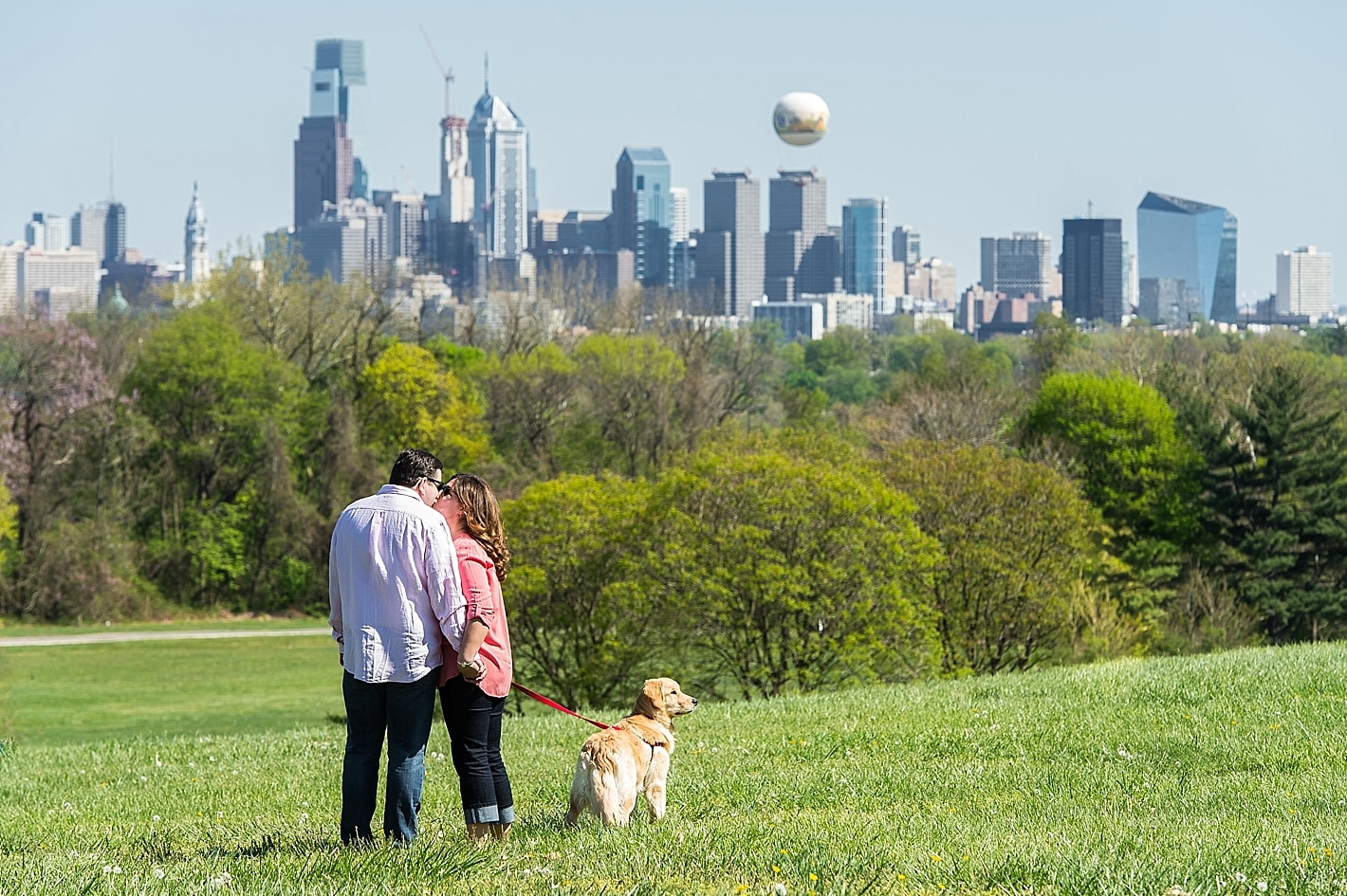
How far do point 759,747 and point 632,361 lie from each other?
189 ft

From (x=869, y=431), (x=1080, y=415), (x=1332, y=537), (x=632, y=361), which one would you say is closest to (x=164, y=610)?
(x=632, y=361)

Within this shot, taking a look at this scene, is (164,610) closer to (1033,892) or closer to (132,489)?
(132,489)

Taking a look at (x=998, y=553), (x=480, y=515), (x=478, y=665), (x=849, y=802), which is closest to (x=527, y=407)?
(x=998, y=553)

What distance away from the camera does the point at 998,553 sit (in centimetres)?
3278

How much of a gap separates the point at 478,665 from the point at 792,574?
70.7ft

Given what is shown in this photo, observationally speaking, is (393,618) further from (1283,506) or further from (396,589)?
(1283,506)

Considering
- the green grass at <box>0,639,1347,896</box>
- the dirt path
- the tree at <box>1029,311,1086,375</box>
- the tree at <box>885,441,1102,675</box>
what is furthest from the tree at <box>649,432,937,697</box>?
the tree at <box>1029,311,1086,375</box>

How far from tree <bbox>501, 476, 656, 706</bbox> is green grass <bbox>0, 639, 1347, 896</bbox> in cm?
1341

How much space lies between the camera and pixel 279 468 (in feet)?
202

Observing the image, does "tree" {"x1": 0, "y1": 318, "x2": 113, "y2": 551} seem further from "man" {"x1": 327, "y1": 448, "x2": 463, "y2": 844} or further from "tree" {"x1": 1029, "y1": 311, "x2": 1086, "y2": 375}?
"man" {"x1": 327, "y1": 448, "x2": 463, "y2": 844}

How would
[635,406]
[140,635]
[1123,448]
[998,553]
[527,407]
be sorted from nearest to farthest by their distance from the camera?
[998,553] < [140,635] < [1123,448] < [635,406] < [527,407]

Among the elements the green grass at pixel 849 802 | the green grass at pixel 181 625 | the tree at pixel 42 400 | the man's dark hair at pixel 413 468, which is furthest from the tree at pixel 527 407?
the man's dark hair at pixel 413 468

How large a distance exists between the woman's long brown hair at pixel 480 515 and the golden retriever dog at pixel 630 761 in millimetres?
1013

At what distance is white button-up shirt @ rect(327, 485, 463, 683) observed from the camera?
23.2 ft
